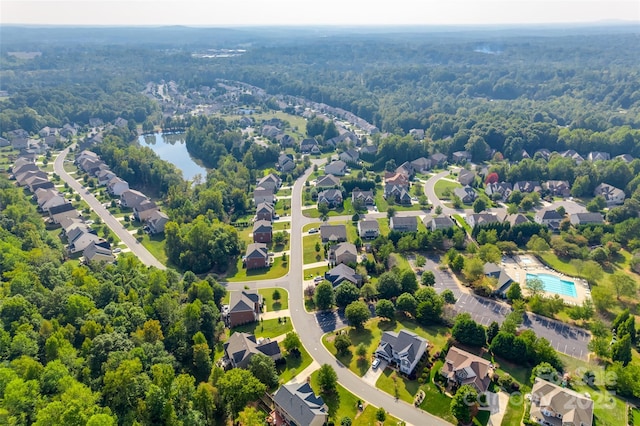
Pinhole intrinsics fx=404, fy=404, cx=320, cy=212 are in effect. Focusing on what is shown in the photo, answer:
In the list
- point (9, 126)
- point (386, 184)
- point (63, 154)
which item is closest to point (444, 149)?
point (386, 184)

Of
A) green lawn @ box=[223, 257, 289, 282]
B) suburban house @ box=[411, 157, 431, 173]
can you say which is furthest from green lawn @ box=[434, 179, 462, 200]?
green lawn @ box=[223, 257, 289, 282]

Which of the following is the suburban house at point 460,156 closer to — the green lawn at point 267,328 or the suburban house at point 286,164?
the suburban house at point 286,164

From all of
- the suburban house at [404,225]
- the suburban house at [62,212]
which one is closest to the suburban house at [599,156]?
the suburban house at [404,225]

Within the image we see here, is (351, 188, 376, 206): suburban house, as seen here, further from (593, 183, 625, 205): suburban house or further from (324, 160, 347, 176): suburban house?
(593, 183, 625, 205): suburban house

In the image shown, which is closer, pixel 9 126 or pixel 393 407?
pixel 393 407

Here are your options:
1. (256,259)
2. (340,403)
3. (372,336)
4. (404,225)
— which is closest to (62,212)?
(256,259)

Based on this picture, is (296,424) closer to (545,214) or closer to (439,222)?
(439,222)
